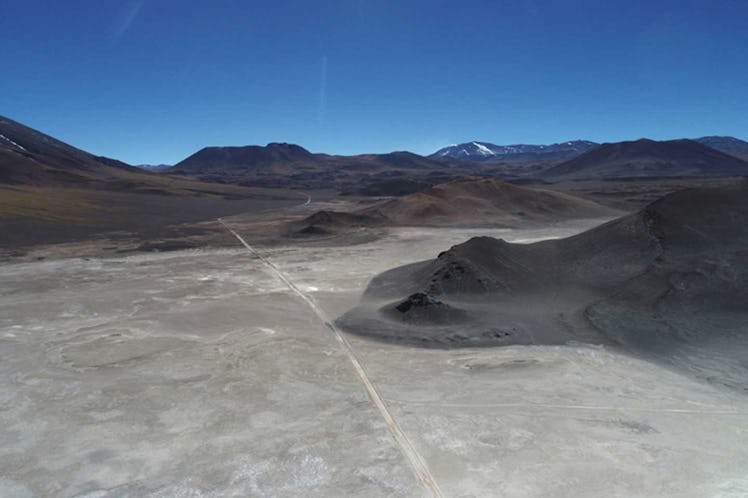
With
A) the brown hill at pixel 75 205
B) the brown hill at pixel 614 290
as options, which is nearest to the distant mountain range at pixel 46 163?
the brown hill at pixel 75 205

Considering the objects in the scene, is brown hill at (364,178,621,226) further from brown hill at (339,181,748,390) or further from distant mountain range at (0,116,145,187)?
distant mountain range at (0,116,145,187)

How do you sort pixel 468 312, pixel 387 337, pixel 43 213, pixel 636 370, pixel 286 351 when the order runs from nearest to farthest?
pixel 636 370 < pixel 286 351 < pixel 387 337 < pixel 468 312 < pixel 43 213

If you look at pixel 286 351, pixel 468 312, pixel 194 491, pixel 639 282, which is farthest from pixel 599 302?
pixel 194 491

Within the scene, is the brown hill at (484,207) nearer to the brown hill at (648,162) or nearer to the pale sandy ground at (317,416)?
the pale sandy ground at (317,416)

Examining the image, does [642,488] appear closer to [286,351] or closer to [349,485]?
[349,485]

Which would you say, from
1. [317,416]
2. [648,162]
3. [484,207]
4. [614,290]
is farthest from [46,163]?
[648,162]

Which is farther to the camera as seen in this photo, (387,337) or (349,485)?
(387,337)
